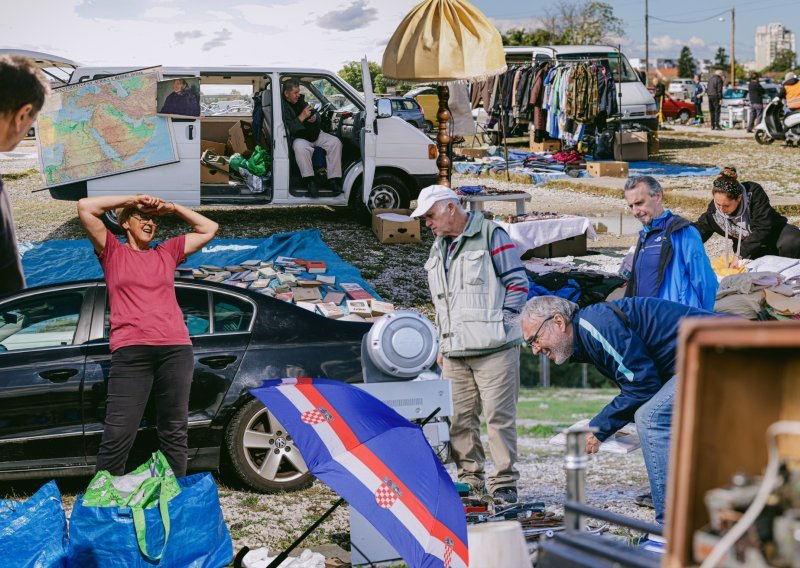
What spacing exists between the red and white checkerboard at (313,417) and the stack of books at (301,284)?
15.6 feet

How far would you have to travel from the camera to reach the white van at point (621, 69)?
73.2 feet

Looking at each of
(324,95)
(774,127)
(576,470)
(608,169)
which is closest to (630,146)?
(608,169)

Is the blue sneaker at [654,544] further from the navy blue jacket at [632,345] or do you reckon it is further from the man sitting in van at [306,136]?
the man sitting in van at [306,136]

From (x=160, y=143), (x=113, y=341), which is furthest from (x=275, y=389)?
(x=160, y=143)

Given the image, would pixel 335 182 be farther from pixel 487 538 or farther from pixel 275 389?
pixel 487 538

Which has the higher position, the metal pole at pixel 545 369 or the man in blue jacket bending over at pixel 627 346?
the man in blue jacket bending over at pixel 627 346

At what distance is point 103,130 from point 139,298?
22.0 ft

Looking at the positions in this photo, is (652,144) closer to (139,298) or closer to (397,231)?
(397,231)

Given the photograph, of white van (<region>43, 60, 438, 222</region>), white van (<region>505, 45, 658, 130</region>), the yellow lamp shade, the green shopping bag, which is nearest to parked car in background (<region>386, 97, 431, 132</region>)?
white van (<region>505, 45, 658, 130</region>)

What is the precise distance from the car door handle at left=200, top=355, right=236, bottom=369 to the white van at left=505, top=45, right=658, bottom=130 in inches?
696

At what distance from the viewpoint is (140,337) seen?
16.4 ft

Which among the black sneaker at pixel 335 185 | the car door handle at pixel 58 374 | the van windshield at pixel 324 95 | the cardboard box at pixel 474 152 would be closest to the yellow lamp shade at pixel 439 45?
the black sneaker at pixel 335 185

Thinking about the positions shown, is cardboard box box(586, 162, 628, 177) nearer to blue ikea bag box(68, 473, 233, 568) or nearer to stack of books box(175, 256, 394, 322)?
stack of books box(175, 256, 394, 322)

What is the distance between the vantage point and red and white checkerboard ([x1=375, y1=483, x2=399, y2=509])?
3.22 metres
